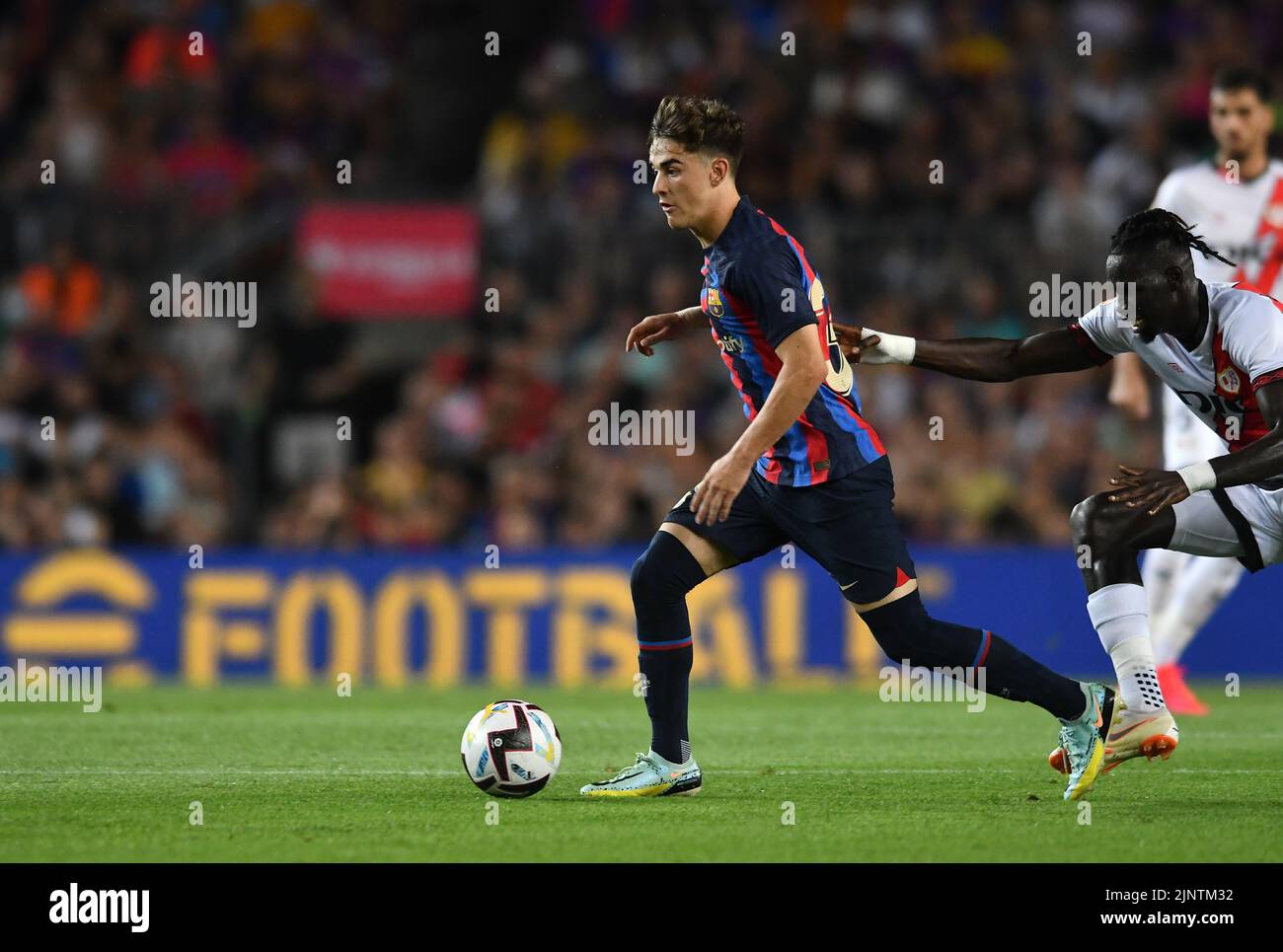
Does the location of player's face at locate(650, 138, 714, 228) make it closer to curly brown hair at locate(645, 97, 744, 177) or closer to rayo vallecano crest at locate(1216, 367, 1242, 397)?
curly brown hair at locate(645, 97, 744, 177)

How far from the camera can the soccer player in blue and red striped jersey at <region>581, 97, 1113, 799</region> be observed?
6.31 m

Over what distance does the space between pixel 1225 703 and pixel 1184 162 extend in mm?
6367

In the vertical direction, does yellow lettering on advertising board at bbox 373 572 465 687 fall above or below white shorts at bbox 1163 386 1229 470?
below

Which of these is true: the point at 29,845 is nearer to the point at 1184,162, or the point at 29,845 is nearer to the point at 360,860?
the point at 360,860

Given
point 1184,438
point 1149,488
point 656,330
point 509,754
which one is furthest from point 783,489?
point 1184,438

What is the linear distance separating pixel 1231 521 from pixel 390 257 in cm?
957

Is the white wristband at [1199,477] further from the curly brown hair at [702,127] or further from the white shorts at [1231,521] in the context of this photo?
the curly brown hair at [702,127]

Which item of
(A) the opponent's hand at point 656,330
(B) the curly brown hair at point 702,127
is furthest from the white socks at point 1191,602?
(B) the curly brown hair at point 702,127

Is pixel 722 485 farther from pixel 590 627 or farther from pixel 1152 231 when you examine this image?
pixel 590 627

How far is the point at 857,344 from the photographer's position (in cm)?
702

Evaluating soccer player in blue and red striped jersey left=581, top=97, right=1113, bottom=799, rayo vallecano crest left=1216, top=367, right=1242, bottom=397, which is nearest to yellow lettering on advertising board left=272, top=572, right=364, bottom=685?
soccer player in blue and red striped jersey left=581, top=97, right=1113, bottom=799

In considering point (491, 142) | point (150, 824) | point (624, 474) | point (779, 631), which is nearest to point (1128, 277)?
point (150, 824)

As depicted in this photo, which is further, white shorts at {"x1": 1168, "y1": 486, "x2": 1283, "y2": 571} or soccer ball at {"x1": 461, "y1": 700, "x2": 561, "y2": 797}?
white shorts at {"x1": 1168, "y1": 486, "x2": 1283, "y2": 571}

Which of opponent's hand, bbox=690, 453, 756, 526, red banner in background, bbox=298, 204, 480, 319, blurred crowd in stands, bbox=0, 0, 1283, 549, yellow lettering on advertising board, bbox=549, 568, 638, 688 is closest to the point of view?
opponent's hand, bbox=690, 453, 756, 526
